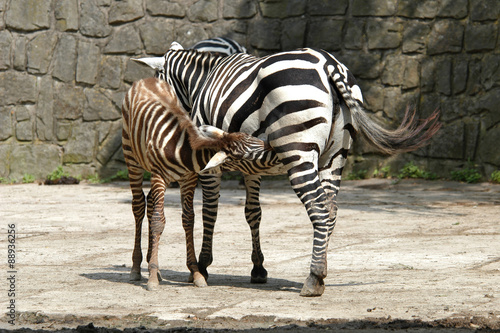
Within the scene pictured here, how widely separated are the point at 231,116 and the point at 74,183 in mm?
8076

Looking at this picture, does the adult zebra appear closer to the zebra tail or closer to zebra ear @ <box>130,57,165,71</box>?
the zebra tail

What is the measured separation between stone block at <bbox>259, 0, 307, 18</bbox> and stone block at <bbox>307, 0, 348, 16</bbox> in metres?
0.14

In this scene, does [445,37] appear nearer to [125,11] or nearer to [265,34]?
[265,34]

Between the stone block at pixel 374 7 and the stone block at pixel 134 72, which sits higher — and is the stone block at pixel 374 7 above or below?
above

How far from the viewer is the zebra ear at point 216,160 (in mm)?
4832

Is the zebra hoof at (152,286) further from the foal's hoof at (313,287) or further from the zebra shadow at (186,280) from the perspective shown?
the foal's hoof at (313,287)

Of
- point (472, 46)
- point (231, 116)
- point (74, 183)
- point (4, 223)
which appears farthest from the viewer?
point (74, 183)

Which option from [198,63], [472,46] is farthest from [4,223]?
[472,46]

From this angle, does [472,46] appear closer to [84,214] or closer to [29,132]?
[84,214]

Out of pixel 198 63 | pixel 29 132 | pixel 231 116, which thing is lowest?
pixel 29 132

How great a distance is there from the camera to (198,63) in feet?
21.0

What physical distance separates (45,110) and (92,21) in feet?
6.19

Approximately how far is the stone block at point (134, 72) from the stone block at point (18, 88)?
5.86 feet

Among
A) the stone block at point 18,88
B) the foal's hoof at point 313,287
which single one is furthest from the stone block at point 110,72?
the foal's hoof at point 313,287
